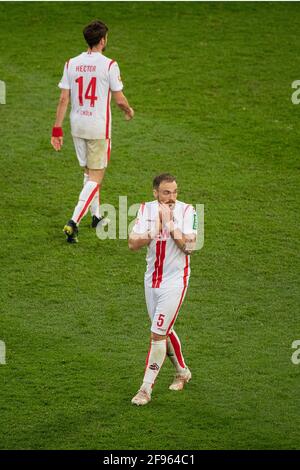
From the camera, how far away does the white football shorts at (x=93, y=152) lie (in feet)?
34.8

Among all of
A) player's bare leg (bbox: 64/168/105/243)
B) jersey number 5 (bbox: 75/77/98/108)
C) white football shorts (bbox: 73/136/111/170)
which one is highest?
jersey number 5 (bbox: 75/77/98/108)

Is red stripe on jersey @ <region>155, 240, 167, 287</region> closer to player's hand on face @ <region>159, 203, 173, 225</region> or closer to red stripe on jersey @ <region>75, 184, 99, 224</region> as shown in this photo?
player's hand on face @ <region>159, 203, 173, 225</region>

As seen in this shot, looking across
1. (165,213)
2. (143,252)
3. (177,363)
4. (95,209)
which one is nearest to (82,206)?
(95,209)

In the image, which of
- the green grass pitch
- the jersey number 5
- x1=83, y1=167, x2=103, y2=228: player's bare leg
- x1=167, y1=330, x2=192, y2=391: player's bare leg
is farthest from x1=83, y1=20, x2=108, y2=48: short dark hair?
x1=167, y1=330, x2=192, y2=391: player's bare leg

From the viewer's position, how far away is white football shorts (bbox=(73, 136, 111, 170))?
1061 cm

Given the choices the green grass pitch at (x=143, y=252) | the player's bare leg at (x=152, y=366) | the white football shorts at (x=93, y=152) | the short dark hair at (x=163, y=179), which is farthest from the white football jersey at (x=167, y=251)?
the white football shorts at (x=93, y=152)

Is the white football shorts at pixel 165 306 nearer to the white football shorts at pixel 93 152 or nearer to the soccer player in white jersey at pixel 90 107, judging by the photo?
the soccer player in white jersey at pixel 90 107

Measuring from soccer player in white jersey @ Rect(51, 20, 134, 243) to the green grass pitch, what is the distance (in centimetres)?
60

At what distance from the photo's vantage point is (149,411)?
7.86 m

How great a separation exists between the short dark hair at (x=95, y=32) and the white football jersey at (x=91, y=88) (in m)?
0.15

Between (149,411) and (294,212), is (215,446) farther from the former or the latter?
(294,212)

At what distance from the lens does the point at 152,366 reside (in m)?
7.91

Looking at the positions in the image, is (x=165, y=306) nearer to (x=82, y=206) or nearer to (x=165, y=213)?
(x=165, y=213)

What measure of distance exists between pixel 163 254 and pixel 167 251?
37 millimetres
